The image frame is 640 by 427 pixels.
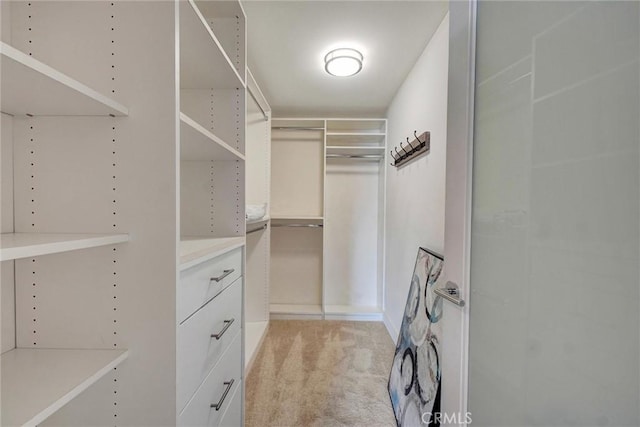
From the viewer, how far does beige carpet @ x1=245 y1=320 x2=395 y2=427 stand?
1.66m

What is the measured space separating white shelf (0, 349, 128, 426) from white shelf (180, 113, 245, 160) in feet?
2.30

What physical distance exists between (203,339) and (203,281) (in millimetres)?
215

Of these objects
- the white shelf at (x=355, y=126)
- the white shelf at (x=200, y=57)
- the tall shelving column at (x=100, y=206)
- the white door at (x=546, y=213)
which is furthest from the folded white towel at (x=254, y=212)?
the white door at (x=546, y=213)

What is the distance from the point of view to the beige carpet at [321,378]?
5.44ft

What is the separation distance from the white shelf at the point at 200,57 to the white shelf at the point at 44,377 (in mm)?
1053

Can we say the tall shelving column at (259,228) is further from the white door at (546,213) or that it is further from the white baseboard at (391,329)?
the white door at (546,213)

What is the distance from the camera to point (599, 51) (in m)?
0.54

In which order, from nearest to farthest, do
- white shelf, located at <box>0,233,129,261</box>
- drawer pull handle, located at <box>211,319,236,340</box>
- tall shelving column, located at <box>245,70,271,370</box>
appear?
1. white shelf, located at <box>0,233,129,261</box>
2. drawer pull handle, located at <box>211,319,236,340</box>
3. tall shelving column, located at <box>245,70,271,370</box>

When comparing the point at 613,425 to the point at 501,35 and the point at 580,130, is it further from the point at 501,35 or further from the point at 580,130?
the point at 501,35

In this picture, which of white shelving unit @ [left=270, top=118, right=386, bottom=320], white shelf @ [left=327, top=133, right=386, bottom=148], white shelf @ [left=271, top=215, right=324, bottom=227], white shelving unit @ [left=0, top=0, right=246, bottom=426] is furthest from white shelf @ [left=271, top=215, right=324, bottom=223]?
white shelving unit @ [left=0, top=0, right=246, bottom=426]

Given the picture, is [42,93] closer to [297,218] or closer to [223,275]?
[223,275]

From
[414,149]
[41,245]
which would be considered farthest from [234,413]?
[414,149]

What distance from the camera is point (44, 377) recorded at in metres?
0.65

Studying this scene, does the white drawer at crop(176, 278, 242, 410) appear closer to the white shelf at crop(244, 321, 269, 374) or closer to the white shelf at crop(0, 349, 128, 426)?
the white shelf at crop(0, 349, 128, 426)
